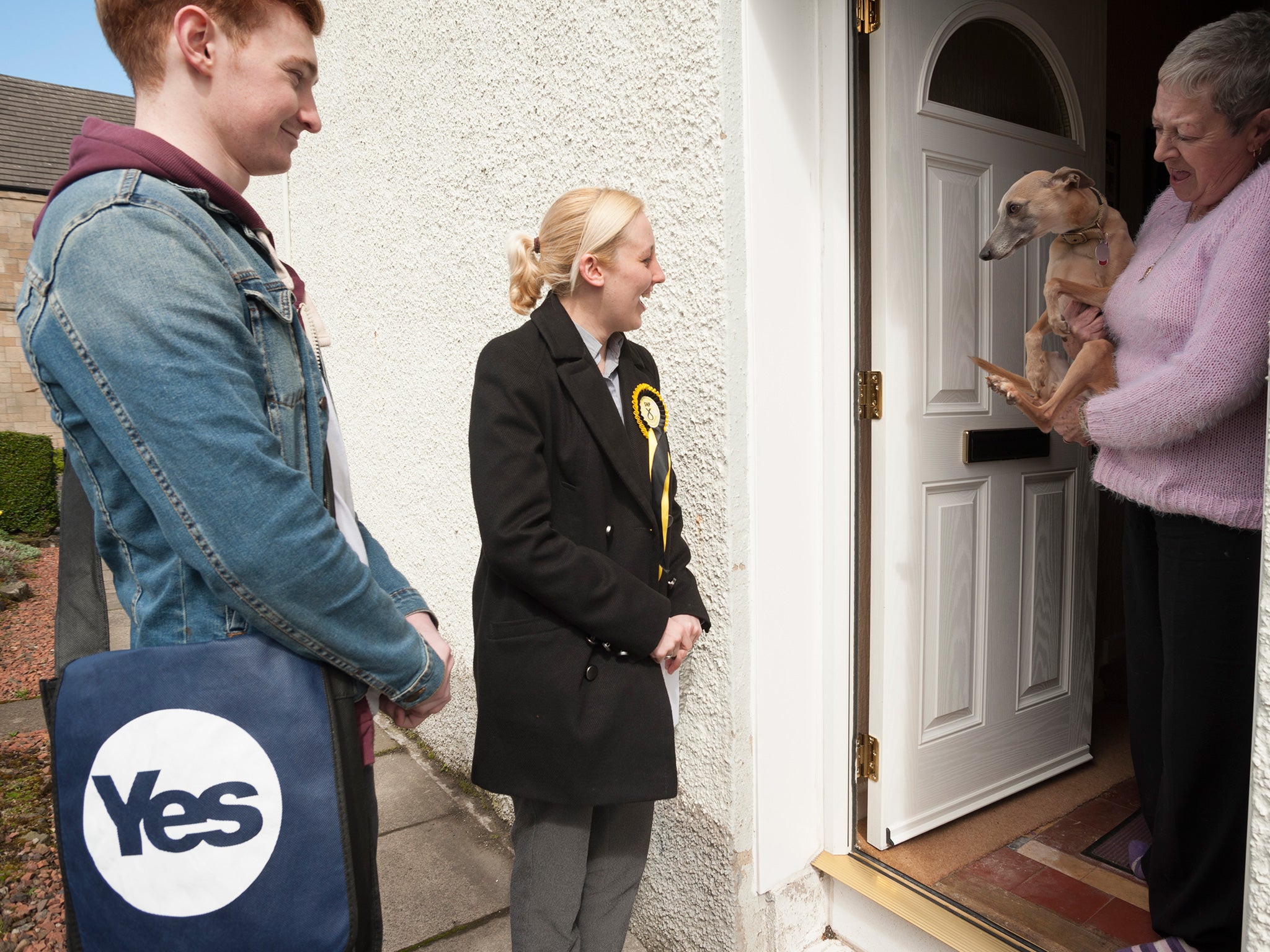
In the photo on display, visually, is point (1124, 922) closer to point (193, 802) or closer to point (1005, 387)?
point (1005, 387)

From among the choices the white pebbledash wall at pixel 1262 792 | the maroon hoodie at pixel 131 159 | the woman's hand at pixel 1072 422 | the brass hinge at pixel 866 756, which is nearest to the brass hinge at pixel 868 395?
the woman's hand at pixel 1072 422

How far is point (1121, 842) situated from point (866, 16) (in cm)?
260

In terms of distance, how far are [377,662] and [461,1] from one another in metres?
2.86

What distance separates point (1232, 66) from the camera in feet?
5.43

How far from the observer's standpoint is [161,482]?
0.97 m

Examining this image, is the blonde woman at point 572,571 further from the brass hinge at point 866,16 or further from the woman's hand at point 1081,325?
the woman's hand at point 1081,325

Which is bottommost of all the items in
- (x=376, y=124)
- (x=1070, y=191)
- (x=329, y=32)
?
(x=1070, y=191)

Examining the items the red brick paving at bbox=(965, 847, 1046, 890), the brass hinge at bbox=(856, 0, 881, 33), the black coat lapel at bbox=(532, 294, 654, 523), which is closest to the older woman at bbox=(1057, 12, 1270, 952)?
the red brick paving at bbox=(965, 847, 1046, 890)

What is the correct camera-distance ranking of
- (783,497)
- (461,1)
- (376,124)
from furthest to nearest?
(376,124) < (461,1) < (783,497)

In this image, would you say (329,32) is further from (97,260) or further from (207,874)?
(207,874)

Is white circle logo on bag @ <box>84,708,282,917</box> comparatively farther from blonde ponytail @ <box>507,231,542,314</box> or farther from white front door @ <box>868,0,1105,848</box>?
white front door @ <box>868,0,1105,848</box>

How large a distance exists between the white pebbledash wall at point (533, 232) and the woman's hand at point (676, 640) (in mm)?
382

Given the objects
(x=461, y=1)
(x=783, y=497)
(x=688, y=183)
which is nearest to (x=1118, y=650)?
(x=783, y=497)

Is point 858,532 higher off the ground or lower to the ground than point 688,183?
lower
